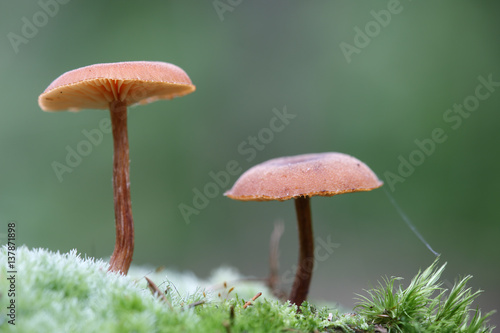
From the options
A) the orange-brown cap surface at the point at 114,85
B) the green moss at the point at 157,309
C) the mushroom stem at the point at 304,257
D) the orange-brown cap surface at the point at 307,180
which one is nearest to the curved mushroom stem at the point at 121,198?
the orange-brown cap surface at the point at 114,85

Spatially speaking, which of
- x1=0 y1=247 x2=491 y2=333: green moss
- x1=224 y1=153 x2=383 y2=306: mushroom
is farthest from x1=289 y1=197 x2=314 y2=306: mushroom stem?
x1=0 y1=247 x2=491 y2=333: green moss

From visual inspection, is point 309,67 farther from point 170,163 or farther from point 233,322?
point 233,322

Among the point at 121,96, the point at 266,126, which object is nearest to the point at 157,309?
the point at 121,96

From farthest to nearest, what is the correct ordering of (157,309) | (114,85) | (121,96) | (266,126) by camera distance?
1. (266,126)
2. (121,96)
3. (114,85)
4. (157,309)

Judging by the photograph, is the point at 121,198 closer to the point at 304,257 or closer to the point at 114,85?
the point at 114,85

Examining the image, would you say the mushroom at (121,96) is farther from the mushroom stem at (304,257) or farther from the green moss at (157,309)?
the mushroom stem at (304,257)

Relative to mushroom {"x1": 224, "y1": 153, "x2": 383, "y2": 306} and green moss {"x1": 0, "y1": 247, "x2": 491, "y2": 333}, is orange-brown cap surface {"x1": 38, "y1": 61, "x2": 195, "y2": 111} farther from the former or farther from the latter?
green moss {"x1": 0, "y1": 247, "x2": 491, "y2": 333}
